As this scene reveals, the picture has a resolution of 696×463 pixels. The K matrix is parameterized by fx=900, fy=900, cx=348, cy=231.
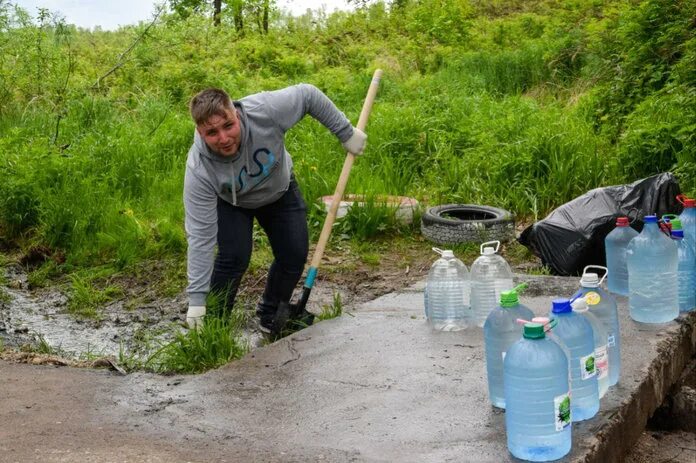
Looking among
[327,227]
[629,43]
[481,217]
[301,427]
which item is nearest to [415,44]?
[629,43]

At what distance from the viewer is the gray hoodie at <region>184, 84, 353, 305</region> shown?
18.1ft

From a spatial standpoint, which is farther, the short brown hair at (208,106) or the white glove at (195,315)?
the white glove at (195,315)

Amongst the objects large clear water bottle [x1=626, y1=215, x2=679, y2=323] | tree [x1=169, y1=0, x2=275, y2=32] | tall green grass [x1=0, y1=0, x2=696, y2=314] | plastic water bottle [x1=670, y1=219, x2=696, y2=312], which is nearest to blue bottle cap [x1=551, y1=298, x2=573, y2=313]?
large clear water bottle [x1=626, y1=215, x2=679, y2=323]

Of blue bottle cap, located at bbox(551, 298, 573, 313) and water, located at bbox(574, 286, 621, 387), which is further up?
blue bottle cap, located at bbox(551, 298, 573, 313)

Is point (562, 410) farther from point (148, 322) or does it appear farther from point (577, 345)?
point (148, 322)

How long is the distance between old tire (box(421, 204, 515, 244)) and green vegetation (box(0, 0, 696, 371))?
171 mm

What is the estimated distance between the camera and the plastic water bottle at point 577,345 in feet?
11.9

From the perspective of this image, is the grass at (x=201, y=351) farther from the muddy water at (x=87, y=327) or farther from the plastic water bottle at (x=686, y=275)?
the plastic water bottle at (x=686, y=275)

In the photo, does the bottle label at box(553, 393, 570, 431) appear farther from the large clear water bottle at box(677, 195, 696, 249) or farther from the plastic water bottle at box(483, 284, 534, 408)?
the large clear water bottle at box(677, 195, 696, 249)

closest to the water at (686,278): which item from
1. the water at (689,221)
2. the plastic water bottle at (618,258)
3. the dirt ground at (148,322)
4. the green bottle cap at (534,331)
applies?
the water at (689,221)

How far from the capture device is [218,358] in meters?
5.14

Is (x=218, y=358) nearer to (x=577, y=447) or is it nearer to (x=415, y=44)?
(x=577, y=447)

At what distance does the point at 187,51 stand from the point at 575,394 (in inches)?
474

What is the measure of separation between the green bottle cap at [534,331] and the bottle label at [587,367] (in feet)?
1.47
